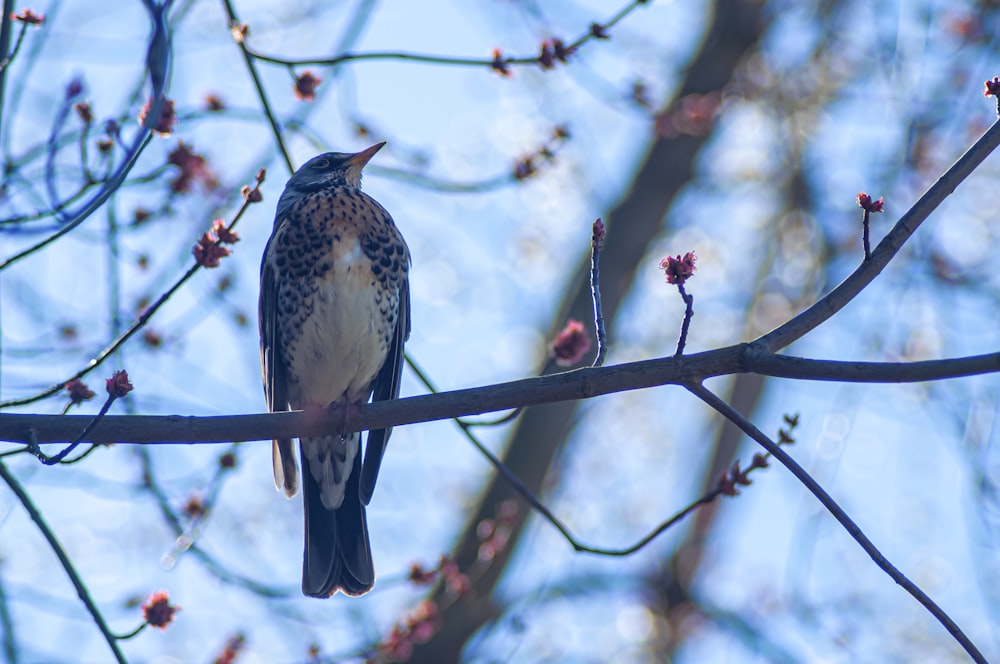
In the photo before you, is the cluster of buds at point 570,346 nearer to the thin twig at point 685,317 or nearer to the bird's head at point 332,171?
the thin twig at point 685,317

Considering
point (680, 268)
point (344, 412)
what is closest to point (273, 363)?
point (344, 412)

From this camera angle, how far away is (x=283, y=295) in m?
5.31

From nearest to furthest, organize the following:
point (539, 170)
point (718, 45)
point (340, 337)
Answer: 1. point (340, 337)
2. point (539, 170)
3. point (718, 45)

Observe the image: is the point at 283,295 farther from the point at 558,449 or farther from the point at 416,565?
the point at 558,449

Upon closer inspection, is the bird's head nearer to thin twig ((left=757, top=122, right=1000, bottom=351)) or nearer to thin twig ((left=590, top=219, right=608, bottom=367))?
thin twig ((left=590, top=219, right=608, bottom=367))

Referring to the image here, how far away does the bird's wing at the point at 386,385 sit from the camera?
17.0ft

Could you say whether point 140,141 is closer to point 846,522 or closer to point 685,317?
A: point 685,317

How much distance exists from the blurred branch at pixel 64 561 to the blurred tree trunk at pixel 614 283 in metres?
3.04

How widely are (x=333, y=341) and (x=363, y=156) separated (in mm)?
1116

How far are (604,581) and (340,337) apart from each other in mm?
4667

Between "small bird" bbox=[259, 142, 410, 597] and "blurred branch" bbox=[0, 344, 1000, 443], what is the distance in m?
1.56

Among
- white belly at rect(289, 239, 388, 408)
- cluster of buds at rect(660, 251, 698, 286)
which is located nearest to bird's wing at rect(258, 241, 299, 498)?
white belly at rect(289, 239, 388, 408)

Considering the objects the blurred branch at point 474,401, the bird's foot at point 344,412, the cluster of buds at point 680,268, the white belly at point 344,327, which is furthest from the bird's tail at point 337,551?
the cluster of buds at point 680,268

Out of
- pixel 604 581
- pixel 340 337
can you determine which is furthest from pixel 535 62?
pixel 604 581
